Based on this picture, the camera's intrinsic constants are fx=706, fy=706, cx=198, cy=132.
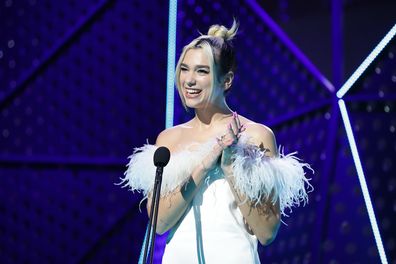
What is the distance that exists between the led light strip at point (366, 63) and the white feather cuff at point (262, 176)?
1071 mm

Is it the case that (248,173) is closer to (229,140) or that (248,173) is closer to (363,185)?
(229,140)

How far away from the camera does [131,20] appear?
3.82 m

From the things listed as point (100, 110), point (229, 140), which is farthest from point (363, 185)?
point (100, 110)

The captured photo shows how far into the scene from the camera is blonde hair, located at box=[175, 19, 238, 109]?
2.51 m

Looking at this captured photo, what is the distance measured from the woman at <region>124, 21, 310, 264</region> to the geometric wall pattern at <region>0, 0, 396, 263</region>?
89 centimetres

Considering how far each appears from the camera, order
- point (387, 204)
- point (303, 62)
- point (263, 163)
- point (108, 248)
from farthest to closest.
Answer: point (108, 248) < point (303, 62) < point (387, 204) < point (263, 163)

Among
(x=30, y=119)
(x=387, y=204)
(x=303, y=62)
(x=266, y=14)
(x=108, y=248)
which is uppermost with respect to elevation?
(x=266, y=14)

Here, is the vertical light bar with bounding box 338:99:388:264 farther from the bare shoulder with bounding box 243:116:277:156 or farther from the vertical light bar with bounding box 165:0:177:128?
the bare shoulder with bounding box 243:116:277:156

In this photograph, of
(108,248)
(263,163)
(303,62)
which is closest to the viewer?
(263,163)

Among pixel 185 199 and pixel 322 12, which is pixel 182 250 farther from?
pixel 322 12

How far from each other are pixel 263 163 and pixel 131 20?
173 cm

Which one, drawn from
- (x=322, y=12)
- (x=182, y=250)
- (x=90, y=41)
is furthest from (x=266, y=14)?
(x=182, y=250)

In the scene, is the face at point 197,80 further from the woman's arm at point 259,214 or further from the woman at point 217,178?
the woman's arm at point 259,214

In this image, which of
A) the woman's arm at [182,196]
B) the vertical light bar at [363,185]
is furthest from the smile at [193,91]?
the vertical light bar at [363,185]
